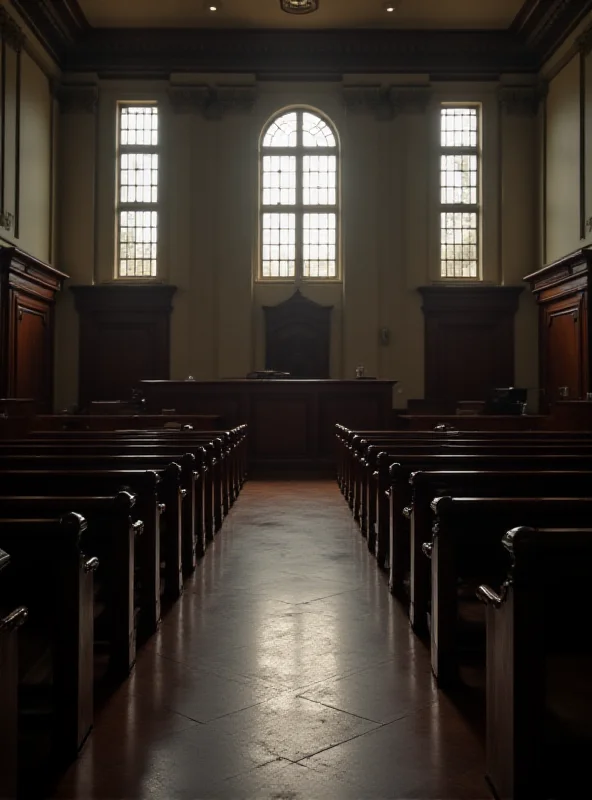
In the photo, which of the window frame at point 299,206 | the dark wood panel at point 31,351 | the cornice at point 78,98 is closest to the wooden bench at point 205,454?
the dark wood panel at point 31,351

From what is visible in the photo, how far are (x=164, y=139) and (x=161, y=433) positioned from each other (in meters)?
9.48

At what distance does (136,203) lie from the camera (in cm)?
1458

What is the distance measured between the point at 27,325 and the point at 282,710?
11.4m

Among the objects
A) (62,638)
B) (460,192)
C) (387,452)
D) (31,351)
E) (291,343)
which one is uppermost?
(460,192)

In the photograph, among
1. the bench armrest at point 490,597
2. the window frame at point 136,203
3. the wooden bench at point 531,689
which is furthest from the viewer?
the window frame at point 136,203

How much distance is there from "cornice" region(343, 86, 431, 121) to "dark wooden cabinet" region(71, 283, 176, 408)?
484 cm

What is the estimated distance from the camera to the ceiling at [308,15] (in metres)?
13.2

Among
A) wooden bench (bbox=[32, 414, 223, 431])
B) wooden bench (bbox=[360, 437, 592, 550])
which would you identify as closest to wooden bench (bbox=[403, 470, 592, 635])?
wooden bench (bbox=[360, 437, 592, 550])

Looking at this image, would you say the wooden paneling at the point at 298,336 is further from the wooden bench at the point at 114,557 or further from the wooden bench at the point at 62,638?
the wooden bench at the point at 62,638

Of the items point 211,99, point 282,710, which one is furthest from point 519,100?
point 282,710

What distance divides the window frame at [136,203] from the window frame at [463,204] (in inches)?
205

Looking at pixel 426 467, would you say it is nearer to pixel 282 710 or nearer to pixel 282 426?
pixel 282 710

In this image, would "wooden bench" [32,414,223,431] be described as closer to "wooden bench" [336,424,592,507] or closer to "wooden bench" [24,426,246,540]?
"wooden bench" [24,426,246,540]

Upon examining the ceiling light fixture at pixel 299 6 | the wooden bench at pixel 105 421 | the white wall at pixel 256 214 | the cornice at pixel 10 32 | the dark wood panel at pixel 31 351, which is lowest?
the wooden bench at pixel 105 421
